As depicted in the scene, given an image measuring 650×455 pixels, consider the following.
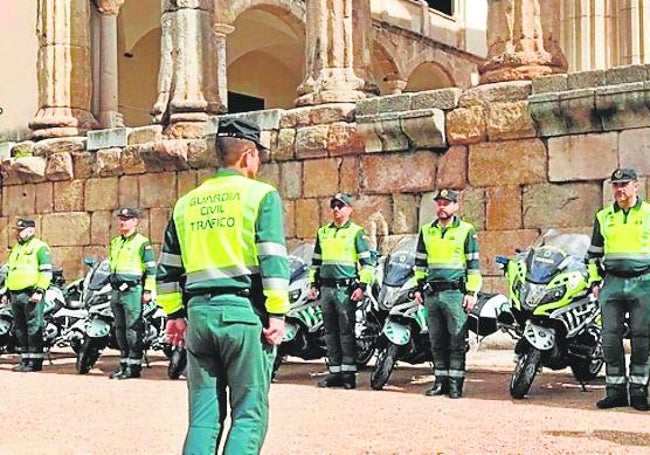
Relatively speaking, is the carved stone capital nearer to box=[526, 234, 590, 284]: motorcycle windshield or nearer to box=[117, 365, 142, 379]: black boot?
box=[117, 365, 142, 379]: black boot

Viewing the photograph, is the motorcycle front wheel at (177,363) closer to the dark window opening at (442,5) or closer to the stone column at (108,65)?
the stone column at (108,65)

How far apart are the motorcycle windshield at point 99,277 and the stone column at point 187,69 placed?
3.43m

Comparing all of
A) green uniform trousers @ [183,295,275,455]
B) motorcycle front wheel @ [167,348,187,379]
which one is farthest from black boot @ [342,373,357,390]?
green uniform trousers @ [183,295,275,455]

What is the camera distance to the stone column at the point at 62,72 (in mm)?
17297

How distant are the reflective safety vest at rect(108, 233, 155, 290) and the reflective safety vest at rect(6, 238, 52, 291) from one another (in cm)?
122

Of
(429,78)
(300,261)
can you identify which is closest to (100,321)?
(300,261)

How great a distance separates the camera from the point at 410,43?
1034 inches

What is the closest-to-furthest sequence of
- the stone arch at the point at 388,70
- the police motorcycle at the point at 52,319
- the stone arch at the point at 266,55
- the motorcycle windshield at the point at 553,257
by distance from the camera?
the motorcycle windshield at the point at 553,257
the police motorcycle at the point at 52,319
the stone arch at the point at 266,55
the stone arch at the point at 388,70

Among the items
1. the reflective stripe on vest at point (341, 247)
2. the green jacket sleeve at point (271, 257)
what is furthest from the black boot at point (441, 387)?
the green jacket sleeve at point (271, 257)

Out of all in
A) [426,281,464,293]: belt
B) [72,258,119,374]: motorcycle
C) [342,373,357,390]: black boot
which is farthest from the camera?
[72,258,119,374]: motorcycle

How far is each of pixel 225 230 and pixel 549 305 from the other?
Answer: 472 cm

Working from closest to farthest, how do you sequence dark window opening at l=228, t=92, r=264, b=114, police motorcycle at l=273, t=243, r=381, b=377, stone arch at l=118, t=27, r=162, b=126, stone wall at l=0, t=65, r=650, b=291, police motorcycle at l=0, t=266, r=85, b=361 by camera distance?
police motorcycle at l=273, t=243, r=381, b=377
stone wall at l=0, t=65, r=650, b=291
police motorcycle at l=0, t=266, r=85, b=361
stone arch at l=118, t=27, r=162, b=126
dark window opening at l=228, t=92, r=264, b=114

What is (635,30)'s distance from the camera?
18344 mm

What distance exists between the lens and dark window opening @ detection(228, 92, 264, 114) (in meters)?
26.3
